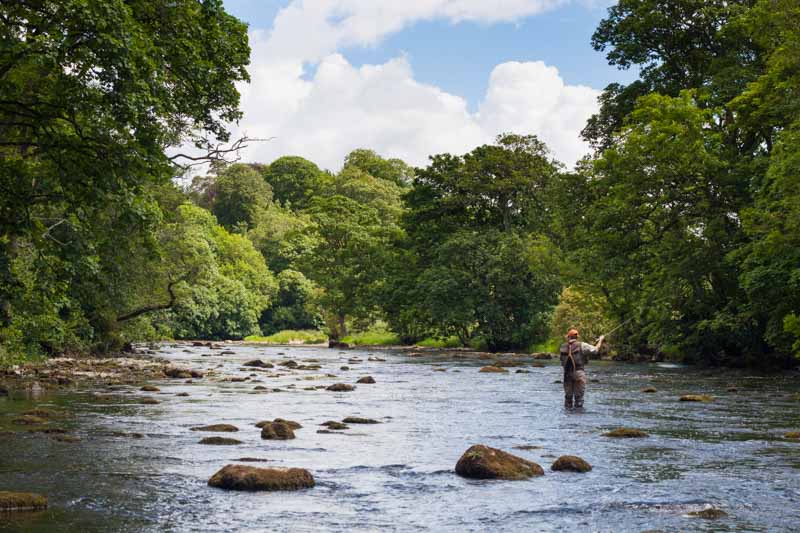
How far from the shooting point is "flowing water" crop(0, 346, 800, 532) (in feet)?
32.9

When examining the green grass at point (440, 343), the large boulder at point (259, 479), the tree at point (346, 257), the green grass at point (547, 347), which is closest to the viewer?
the large boulder at point (259, 479)

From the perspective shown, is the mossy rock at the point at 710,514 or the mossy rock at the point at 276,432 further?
the mossy rock at the point at 276,432

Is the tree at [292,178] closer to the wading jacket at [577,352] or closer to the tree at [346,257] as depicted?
the tree at [346,257]

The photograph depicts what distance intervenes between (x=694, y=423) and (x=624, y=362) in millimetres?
29759

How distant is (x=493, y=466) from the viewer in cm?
1270

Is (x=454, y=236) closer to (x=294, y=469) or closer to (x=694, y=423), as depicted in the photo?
(x=694, y=423)

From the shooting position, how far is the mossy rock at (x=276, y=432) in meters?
16.4

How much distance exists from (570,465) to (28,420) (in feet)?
34.6

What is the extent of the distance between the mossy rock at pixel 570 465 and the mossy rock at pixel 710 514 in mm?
2813

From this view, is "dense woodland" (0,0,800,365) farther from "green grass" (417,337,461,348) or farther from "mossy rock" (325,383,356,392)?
"mossy rock" (325,383,356,392)

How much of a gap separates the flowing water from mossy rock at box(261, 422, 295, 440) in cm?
27

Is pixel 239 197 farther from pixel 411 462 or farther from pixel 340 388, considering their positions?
pixel 411 462

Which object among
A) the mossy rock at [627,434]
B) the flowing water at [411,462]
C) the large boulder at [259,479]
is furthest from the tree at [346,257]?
the large boulder at [259,479]

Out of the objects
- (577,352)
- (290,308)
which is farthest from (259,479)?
(290,308)
